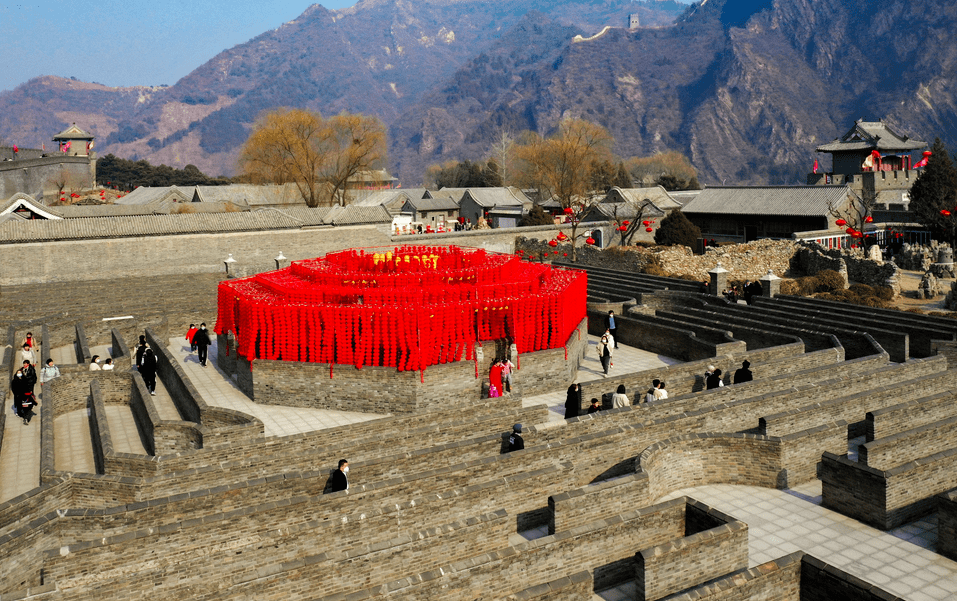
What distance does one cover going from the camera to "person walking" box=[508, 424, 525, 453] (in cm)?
1366

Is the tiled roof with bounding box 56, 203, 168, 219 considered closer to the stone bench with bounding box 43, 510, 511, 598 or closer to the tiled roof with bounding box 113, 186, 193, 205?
the tiled roof with bounding box 113, 186, 193, 205

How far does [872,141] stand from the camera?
6844cm

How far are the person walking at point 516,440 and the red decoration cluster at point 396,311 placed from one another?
469cm

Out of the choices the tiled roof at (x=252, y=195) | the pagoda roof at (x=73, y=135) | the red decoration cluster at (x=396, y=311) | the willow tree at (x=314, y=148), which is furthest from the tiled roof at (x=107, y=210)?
the pagoda roof at (x=73, y=135)

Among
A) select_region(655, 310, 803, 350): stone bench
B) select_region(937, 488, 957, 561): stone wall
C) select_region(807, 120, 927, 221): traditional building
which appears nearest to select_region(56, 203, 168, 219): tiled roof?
select_region(655, 310, 803, 350): stone bench

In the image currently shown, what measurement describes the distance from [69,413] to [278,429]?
6386 mm

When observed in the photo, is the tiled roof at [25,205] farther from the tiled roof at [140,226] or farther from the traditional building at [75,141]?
the traditional building at [75,141]

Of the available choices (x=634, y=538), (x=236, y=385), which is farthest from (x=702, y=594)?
(x=236, y=385)

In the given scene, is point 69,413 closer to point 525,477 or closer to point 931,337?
point 525,477

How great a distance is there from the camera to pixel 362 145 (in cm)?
5569

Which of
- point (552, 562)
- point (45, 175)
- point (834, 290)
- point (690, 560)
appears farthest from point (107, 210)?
point (690, 560)

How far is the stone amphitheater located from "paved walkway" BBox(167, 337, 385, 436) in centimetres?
11

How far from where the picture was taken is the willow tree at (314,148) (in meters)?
55.1

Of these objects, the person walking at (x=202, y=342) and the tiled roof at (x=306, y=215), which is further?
the tiled roof at (x=306, y=215)
